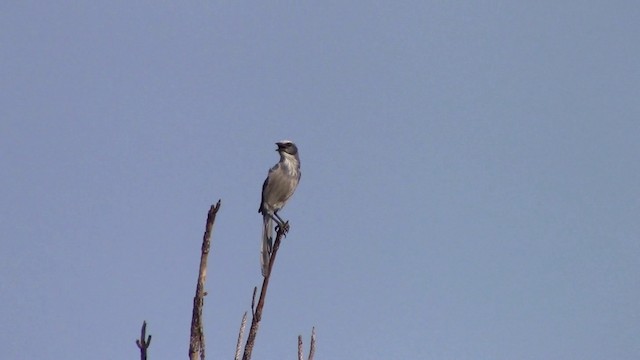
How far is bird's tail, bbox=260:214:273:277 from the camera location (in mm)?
9697

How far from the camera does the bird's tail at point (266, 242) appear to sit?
31.8ft

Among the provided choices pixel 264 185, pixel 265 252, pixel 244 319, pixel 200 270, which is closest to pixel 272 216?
pixel 264 185

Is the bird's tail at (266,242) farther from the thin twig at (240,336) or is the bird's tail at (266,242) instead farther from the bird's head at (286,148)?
the thin twig at (240,336)

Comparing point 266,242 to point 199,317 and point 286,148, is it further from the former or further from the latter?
point 199,317

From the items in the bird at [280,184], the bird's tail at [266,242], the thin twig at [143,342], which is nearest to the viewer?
the thin twig at [143,342]

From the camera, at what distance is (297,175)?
40.9 ft

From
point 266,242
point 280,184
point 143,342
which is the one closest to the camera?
point 143,342

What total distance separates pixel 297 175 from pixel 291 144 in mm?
495

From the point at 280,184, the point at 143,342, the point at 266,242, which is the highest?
the point at 280,184

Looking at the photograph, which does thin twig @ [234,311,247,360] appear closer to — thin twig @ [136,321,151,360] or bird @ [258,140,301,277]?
thin twig @ [136,321,151,360]

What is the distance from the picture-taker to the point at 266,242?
34.9 feet

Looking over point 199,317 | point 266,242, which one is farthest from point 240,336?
point 266,242

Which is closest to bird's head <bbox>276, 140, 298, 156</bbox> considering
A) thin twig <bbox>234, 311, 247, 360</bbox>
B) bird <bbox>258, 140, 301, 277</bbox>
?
bird <bbox>258, 140, 301, 277</bbox>

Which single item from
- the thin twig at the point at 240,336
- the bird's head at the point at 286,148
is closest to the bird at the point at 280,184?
the bird's head at the point at 286,148
